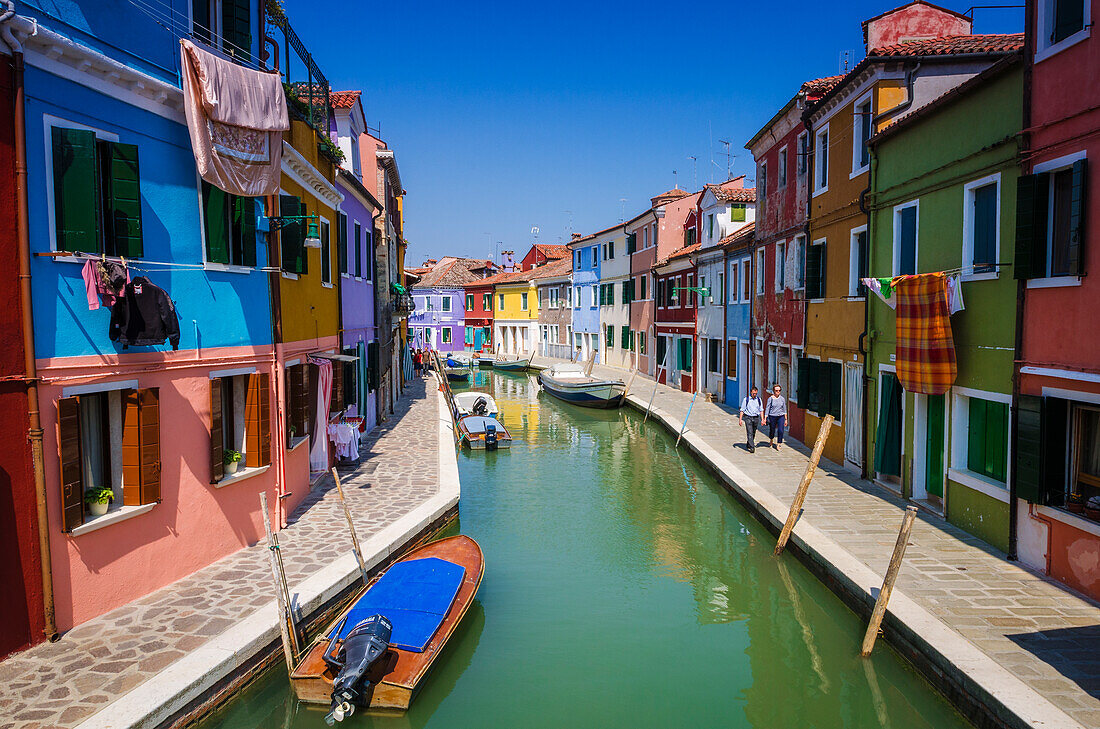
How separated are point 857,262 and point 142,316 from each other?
13528 millimetres

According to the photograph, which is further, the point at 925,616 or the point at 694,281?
the point at 694,281

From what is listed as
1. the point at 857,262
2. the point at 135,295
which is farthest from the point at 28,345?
the point at 857,262

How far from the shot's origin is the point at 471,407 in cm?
2703

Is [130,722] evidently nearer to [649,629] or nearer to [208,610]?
[208,610]

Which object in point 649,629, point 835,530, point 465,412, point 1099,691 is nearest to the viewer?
point 1099,691

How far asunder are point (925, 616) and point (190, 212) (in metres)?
10.0

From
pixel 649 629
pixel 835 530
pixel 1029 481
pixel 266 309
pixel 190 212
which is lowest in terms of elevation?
pixel 649 629

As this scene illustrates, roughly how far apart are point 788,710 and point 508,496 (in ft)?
32.8

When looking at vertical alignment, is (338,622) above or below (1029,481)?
below

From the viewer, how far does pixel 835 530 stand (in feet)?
38.7

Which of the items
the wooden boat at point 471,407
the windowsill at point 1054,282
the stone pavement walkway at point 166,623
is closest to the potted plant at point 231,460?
the stone pavement walkway at point 166,623

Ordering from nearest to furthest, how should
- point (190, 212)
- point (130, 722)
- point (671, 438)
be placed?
point (130, 722), point (190, 212), point (671, 438)

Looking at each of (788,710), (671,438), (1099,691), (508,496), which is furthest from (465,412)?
(1099,691)

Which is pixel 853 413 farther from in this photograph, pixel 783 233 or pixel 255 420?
pixel 255 420
